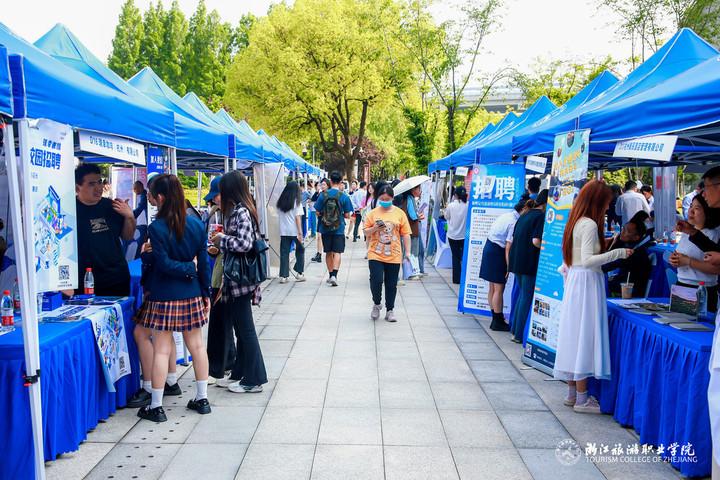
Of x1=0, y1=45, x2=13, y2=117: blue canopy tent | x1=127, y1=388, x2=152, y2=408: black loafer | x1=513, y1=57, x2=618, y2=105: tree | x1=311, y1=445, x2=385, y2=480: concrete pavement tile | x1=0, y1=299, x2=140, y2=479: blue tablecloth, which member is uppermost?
x1=513, y1=57, x2=618, y2=105: tree

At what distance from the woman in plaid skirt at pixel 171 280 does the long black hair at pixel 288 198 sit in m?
6.39

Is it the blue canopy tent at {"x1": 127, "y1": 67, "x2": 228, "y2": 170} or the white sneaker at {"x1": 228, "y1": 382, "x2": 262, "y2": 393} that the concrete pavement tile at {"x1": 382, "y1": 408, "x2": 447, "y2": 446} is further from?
the blue canopy tent at {"x1": 127, "y1": 67, "x2": 228, "y2": 170}

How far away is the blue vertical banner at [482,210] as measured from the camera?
812cm

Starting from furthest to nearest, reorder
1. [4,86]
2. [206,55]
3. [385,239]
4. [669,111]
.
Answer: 1. [206,55]
2. [385,239]
3. [669,111]
4. [4,86]

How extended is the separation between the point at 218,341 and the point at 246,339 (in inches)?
13.9

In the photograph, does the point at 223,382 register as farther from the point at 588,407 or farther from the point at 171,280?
the point at 588,407

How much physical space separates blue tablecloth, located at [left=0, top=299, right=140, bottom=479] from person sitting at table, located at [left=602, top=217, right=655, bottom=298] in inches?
188

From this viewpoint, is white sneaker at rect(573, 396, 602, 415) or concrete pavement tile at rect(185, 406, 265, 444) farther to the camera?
white sneaker at rect(573, 396, 602, 415)

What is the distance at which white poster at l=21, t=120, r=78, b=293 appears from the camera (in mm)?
3438

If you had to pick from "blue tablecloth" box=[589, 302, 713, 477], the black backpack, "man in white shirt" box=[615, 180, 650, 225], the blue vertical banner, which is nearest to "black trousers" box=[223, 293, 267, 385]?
"blue tablecloth" box=[589, 302, 713, 477]

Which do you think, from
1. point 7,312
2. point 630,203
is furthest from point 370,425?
point 630,203

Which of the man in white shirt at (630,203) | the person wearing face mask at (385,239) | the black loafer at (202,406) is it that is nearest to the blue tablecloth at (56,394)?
the black loafer at (202,406)

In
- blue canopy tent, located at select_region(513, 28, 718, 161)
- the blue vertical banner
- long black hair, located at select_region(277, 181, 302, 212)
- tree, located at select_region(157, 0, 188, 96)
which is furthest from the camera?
tree, located at select_region(157, 0, 188, 96)

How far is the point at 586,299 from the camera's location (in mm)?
4691
